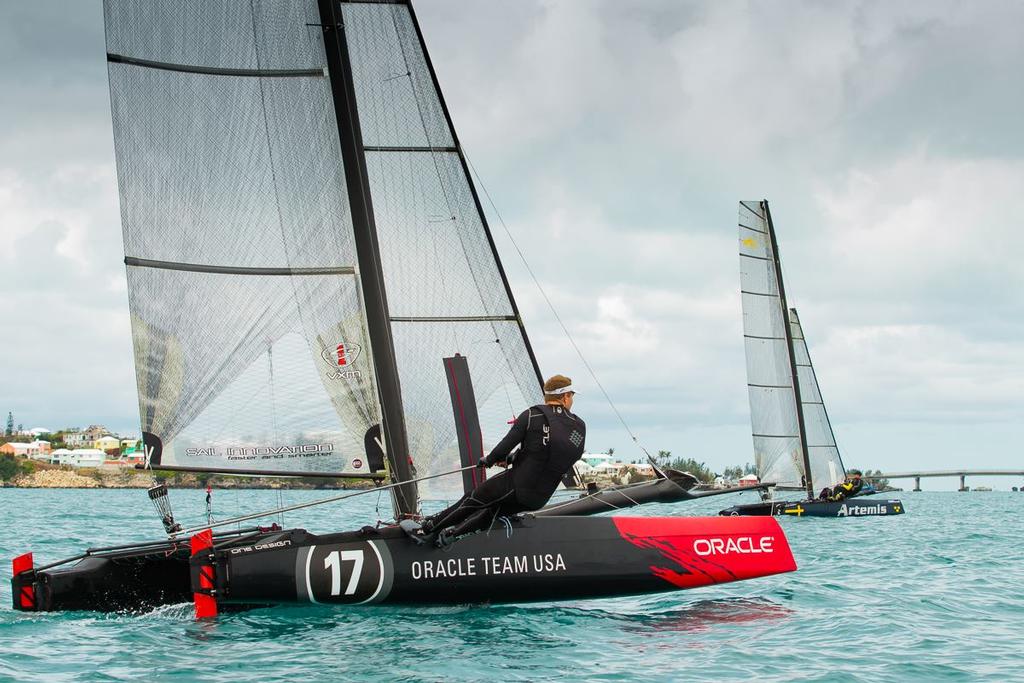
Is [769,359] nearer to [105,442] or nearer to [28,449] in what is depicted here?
[28,449]

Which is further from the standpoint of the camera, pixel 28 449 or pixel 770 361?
pixel 28 449

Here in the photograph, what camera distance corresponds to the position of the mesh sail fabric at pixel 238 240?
9.30m

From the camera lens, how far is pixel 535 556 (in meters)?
8.65

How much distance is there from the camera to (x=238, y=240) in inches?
377

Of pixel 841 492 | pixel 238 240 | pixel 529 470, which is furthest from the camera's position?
pixel 841 492

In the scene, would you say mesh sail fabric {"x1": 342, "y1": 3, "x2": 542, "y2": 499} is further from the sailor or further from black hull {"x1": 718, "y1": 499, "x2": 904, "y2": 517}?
the sailor

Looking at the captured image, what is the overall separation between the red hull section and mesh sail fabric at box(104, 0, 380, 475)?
2.62 metres

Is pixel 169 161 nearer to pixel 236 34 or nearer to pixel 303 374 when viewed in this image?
pixel 236 34

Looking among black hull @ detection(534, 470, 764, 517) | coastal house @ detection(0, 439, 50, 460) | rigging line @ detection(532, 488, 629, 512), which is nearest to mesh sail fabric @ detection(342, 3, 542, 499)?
rigging line @ detection(532, 488, 629, 512)

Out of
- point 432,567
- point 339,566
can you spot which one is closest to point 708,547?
point 432,567

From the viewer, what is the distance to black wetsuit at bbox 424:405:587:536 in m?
8.38

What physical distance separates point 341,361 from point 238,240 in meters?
1.42

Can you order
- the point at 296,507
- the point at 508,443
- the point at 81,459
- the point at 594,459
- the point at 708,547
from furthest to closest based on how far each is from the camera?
the point at 81,459
the point at 594,459
the point at 708,547
the point at 296,507
the point at 508,443

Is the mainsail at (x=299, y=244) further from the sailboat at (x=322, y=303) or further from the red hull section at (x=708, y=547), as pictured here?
the red hull section at (x=708, y=547)
